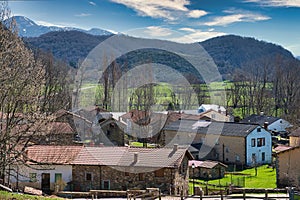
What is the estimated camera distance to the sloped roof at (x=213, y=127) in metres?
48.3

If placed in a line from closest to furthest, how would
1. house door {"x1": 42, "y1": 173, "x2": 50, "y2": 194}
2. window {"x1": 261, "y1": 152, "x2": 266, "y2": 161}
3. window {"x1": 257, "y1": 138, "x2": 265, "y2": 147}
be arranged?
house door {"x1": 42, "y1": 173, "x2": 50, "y2": 194} < window {"x1": 257, "y1": 138, "x2": 265, "y2": 147} < window {"x1": 261, "y1": 152, "x2": 266, "y2": 161}

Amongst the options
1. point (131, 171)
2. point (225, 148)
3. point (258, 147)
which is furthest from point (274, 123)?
point (131, 171)

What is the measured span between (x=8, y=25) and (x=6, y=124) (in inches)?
177

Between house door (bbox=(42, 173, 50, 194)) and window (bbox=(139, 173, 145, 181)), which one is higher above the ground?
window (bbox=(139, 173, 145, 181))

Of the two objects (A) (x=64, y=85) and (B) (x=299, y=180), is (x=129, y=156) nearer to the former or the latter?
(B) (x=299, y=180)

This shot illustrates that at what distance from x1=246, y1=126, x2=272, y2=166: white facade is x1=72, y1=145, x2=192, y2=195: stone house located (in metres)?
18.7

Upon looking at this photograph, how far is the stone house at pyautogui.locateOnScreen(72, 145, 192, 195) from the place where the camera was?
29.1 m

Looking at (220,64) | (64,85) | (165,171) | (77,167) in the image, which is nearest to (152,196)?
(165,171)

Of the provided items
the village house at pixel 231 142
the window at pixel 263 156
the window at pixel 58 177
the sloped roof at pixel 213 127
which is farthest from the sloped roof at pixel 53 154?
the window at pixel 263 156

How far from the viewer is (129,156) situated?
3028cm

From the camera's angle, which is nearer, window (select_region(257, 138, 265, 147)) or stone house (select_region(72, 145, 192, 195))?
stone house (select_region(72, 145, 192, 195))

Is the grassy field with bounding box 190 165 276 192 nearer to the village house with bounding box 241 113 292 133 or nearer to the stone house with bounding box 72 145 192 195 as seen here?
the stone house with bounding box 72 145 192 195

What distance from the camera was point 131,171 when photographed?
2927 centimetres

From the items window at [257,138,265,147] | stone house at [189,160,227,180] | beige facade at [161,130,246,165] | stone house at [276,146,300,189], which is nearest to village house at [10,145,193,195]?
stone house at [276,146,300,189]
